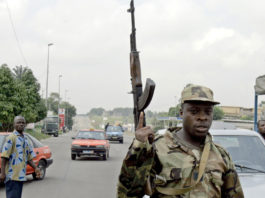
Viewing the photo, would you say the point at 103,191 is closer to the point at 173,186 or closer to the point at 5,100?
the point at 173,186

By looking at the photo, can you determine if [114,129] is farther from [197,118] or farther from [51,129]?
[197,118]

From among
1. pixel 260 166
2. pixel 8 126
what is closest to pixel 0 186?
pixel 260 166

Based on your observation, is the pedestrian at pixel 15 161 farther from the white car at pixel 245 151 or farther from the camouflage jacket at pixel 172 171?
the camouflage jacket at pixel 172 171

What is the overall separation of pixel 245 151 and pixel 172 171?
12.5 feet

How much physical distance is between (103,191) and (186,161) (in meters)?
9.08

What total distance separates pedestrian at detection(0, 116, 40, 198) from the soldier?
155 inches

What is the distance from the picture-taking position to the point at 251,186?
5.05m

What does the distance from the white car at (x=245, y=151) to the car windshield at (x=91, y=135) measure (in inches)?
599

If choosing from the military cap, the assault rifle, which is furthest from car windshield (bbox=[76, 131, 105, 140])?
the military cap

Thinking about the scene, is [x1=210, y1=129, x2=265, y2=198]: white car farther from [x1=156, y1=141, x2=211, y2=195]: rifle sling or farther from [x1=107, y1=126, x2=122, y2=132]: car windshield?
[x1=107, y1=126, x2=122, y2=132]: car windshield

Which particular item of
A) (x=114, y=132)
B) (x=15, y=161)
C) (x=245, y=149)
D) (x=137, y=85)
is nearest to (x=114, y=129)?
(x=114, y=132)

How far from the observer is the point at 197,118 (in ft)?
8.83

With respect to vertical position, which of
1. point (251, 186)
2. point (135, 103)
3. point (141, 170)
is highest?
point (135, 103)

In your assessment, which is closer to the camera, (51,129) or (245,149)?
(245,149)
